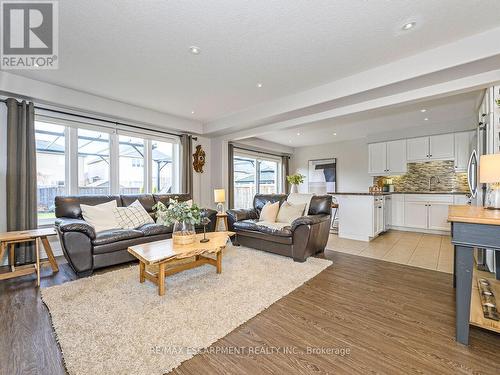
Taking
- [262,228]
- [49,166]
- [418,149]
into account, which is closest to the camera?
[262,228]

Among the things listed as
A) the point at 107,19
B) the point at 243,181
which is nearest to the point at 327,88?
the point at 107,19

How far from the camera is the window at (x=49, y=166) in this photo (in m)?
3.61

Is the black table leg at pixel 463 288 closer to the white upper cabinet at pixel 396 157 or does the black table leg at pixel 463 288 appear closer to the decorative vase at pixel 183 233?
the decorative vase at pixel 183 233

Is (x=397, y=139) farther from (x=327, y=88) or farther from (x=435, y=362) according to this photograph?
(x=435, y=362)

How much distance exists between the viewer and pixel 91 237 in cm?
274

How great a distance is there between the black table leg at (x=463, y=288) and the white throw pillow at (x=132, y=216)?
150 inches

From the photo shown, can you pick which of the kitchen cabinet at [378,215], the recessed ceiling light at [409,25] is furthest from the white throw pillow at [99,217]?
the kitchen cabinet at [378,215]

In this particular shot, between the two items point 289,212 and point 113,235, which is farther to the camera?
point 289,212

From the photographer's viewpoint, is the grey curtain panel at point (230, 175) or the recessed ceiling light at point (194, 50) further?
the grey curtain panel at point (230, 175)

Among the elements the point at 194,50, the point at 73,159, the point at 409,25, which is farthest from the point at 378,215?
the point at 73,159

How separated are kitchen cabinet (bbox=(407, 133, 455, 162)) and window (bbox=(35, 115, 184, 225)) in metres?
5.71

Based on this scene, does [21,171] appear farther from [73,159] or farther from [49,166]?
[73,159]

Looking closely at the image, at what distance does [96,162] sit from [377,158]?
6.60 m

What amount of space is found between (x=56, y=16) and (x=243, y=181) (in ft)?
18.2
